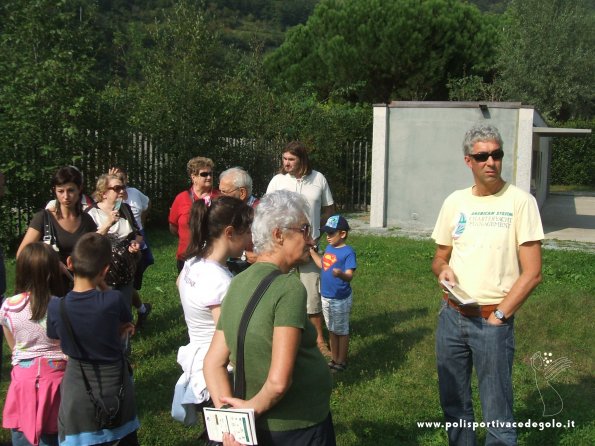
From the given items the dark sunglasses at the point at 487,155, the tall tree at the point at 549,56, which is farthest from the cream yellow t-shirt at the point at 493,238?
the tall tree at the point at 549,56

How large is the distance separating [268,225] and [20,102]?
896 centimetres

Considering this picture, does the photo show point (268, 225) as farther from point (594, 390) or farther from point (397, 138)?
point (397, 138)

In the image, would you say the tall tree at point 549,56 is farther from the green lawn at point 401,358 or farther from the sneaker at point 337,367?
the sneaker at point 337,367

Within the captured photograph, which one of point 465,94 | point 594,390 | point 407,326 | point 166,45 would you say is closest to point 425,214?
point 166,45

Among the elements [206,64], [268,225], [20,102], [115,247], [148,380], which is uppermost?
[206,64]

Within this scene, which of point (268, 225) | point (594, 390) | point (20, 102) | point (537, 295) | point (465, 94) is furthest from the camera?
point (465, 94)

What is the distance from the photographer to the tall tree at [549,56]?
32.8 meters

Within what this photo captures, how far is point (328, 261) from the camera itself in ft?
18.7

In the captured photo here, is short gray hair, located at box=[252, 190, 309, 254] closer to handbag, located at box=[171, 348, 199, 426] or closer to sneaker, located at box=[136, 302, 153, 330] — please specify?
handbag, located at box=[171, 348, 199, 426]

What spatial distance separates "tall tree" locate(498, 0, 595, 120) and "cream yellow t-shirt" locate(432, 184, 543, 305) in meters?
30.6

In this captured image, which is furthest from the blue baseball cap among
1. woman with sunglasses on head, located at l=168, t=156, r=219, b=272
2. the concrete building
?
the concrete building

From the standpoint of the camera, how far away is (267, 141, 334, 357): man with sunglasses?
19.5ft

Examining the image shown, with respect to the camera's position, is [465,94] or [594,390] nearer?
[594,390]

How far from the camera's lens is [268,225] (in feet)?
8.70
